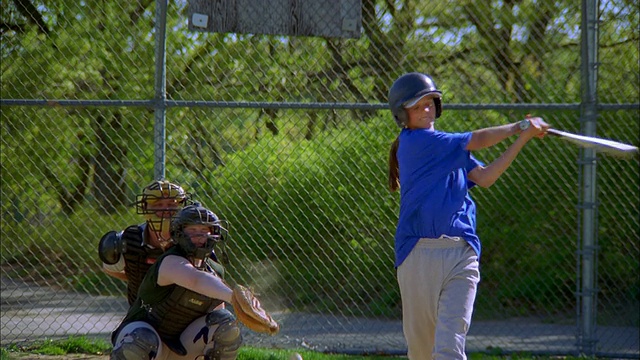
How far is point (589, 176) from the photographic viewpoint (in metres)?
6.45

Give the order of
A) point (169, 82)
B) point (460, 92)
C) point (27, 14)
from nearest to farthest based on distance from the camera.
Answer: point (27, 14) → point (169, 82) → point (460, 92)

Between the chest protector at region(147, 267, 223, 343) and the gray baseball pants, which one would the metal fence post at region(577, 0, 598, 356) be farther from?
the chest protector at region(147, 267, 223, 343)

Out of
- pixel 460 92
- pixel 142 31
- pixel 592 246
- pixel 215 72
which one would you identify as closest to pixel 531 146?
pixel 460 92

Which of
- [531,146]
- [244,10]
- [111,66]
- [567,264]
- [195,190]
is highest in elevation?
[111,66]

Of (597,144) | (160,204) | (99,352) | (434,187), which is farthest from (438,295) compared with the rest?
(99,352)

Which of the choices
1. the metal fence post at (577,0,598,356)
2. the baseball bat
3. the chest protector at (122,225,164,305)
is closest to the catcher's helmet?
the baseball bat

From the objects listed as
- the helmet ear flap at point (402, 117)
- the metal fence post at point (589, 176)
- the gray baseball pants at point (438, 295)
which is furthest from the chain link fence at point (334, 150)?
the helmet ear flap at point (402, 117)

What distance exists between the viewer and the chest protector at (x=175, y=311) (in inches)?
172

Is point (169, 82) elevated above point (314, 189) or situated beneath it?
elevated above

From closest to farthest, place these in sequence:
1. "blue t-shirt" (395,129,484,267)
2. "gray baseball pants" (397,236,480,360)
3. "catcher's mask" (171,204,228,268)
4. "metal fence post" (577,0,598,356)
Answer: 1. "gray baseball pants" (397,236,480,360)
2. "blue t-shirt" (395,129,484,267)
3. "catcher's mask" (171,204,228,268)
4. "metal fence post" (577,0,598,356)

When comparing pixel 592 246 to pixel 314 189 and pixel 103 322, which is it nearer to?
pixel 314 189

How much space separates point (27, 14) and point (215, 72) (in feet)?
5.46

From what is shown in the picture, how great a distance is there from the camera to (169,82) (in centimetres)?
796

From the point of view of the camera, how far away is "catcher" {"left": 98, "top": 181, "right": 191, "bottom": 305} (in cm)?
473
